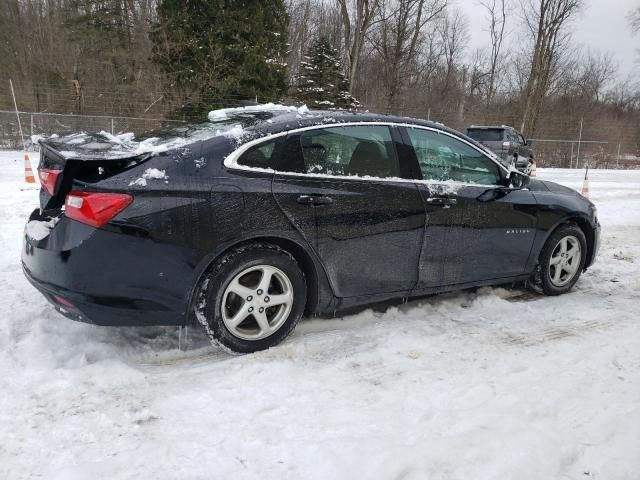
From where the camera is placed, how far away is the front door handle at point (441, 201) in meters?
3.68

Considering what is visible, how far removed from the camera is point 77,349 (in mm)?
3141

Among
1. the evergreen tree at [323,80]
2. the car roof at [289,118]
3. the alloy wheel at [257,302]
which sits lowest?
the alloy wheel at [257,302]

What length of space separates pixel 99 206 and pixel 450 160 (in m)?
2.61

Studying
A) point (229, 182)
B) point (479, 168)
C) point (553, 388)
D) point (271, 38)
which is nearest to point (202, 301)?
point (229, 182)

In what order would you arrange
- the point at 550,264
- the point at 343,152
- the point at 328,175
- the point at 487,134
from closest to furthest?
the point at 328,175
the point at 343,152
the point at 550,264
the point at 487,134

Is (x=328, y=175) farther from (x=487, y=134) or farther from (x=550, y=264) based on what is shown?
(x=487, y=134)

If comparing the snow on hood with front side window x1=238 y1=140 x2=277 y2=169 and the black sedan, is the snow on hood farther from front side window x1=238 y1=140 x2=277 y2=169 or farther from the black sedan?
front side window x1=238 y1=140 x2=277 y2=169

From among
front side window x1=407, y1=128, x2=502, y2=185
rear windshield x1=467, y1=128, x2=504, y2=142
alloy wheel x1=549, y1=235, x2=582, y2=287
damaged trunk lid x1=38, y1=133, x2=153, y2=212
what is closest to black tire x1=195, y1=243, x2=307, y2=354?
damaged trunk lid x1=38, y1=133, x2=153, y2=212

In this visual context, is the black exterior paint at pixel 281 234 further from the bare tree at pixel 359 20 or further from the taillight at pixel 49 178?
the bare tree at pixel 359 20

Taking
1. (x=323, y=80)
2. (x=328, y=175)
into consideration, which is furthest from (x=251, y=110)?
(x=323, y=80)

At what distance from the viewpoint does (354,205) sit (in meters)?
3.37

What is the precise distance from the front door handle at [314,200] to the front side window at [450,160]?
88 centimetres

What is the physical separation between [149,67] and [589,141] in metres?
20.9

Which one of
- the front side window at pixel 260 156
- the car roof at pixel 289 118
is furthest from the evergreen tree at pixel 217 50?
the front side window at pixel 260 156
